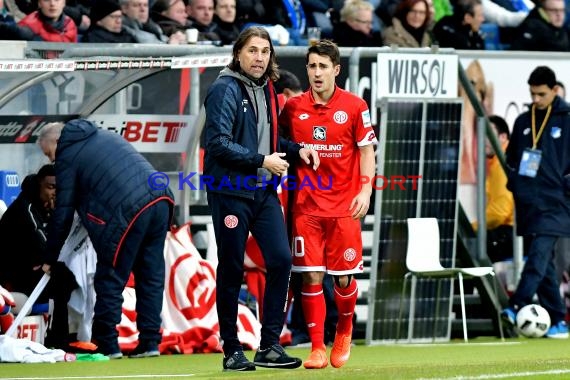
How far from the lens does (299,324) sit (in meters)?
14.7

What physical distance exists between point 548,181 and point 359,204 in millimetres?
5254

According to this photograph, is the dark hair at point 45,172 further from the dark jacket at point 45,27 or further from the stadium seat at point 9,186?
the dark jacket at point 45,27

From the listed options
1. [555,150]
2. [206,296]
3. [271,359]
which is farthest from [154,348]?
[555,150]

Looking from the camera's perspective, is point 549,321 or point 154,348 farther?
point 549,321

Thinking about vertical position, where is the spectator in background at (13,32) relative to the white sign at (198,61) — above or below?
above

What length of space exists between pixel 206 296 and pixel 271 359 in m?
3.56

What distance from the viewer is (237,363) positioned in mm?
10820

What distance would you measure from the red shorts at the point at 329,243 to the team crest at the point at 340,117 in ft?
2.15

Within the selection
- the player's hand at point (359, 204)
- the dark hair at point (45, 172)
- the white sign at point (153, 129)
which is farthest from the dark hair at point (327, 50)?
the white sign at point (153, 129)

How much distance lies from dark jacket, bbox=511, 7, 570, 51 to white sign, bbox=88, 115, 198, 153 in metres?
5.95

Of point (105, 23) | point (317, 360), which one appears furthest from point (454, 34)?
point (317, 360)

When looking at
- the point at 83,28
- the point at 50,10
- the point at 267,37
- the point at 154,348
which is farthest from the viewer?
A: the point at 83,28

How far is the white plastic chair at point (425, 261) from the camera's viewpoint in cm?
1507

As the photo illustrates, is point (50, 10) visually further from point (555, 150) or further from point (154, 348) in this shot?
point (555, 150)
